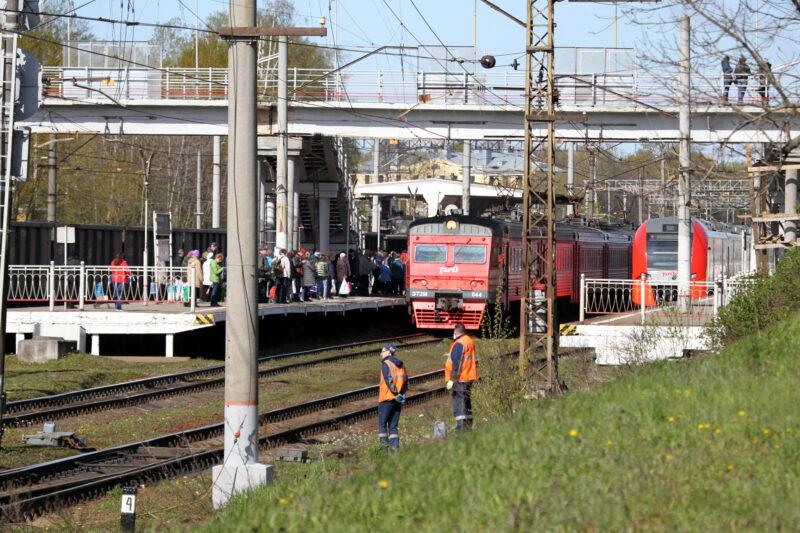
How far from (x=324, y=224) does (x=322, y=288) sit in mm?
9638

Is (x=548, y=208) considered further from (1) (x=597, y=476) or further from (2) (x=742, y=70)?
(1) (x=597, y=476)

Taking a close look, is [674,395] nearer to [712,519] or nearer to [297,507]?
[712,519]

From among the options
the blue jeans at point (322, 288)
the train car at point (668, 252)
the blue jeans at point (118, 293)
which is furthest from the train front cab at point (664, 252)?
the blue jeans at point (118, 293)

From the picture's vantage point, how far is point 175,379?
21156 millimetres

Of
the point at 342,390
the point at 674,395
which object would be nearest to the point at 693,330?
the point at 342,390

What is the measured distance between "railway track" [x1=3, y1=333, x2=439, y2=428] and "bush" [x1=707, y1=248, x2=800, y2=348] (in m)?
9.44

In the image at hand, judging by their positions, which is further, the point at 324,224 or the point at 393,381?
the point at 324,224

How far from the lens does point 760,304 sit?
16969 mm

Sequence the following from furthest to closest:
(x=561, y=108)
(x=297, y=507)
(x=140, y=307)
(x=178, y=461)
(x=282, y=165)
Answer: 1. (x=561, y=108)
2. (x=282, y=165)
3. (x=140, y=307)
4. (x=178, y=461)
5. (x=297, y=507)

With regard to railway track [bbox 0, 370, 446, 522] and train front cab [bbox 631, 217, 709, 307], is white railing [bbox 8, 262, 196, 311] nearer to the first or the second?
railway track [bbox 0, 370, 446, 522]

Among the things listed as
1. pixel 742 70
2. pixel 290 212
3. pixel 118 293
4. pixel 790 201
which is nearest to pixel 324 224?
pixel 290 212

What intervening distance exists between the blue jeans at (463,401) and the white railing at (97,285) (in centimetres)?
1228

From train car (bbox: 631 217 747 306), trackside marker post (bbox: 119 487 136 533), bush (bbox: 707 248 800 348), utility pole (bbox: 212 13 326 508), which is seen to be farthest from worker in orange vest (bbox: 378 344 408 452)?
train car (bbox: 631 217 747 306)

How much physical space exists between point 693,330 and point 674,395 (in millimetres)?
11404
